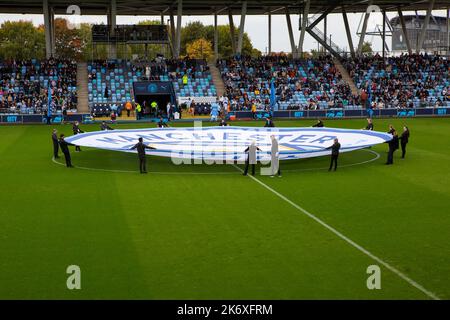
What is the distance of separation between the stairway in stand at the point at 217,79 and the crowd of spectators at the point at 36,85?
1300 centimetres

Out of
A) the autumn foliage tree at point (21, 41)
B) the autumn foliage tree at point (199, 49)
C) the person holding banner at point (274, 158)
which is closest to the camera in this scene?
the person holding banner at point (274, 158)

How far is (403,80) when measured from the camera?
181ft

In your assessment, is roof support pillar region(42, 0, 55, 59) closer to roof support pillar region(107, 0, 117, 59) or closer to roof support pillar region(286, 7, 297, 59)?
roof support pillar region(107, 0, 117, 59)

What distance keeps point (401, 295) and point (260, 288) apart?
7.70 feet

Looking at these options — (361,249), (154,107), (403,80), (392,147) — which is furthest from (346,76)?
(361,249)

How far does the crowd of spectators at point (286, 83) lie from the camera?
162 feet

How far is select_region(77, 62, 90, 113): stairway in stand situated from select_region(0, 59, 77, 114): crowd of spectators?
55cm

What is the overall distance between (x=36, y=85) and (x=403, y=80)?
3486cm

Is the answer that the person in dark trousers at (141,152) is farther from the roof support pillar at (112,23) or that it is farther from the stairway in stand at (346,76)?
the stairway in stand at (346,76)

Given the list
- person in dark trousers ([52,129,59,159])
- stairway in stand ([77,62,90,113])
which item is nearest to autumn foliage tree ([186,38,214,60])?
stairway in stand ([77,62,90,113])

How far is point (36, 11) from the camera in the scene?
58.3 m

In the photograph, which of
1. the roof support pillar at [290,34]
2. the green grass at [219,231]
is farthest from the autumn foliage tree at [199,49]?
the green grass at [219,231]

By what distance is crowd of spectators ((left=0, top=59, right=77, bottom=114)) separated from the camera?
149 ft

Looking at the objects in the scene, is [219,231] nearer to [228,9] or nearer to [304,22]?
[304,22]
